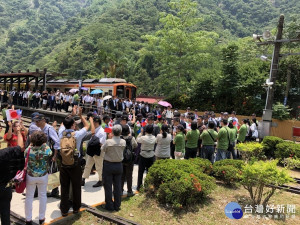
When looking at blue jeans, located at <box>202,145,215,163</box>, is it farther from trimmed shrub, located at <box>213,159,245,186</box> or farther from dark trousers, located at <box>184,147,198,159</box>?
trimmed shrub, located at <box>213,159,245,186</box>

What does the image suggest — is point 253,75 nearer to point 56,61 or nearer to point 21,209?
point 21,209

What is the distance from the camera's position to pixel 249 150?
26.0 feet

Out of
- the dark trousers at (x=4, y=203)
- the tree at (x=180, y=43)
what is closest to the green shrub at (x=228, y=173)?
the dark trousers at (x=4, y=203)

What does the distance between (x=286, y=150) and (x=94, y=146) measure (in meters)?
7.32

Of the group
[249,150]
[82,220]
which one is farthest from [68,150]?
[249,150]

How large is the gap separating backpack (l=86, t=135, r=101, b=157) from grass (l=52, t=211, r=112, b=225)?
143cm

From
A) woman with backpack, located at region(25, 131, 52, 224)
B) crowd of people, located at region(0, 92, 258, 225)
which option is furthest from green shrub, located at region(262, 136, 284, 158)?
woman with backpack, located at region(25, 131, 52, 224)

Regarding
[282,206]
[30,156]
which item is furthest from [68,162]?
[282,206]

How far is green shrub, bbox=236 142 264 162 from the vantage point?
7620mm

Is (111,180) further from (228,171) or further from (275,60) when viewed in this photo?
(275,60)

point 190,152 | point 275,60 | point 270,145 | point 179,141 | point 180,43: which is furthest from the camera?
point 180,43

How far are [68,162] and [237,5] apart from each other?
104583 millimetres

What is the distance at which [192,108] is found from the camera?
70.0 feet

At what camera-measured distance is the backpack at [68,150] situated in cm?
421
